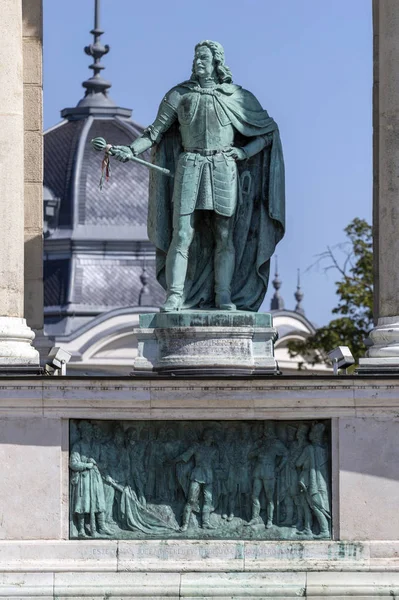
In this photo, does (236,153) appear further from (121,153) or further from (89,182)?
(89,182)

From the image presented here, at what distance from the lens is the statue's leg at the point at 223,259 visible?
90.0 ft

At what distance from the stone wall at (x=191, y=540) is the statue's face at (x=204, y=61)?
12.7 ft

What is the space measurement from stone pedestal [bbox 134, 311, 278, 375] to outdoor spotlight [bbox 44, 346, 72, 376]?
945 mm

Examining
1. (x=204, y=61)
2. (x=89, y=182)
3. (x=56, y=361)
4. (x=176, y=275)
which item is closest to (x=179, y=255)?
(x=176, y=275)

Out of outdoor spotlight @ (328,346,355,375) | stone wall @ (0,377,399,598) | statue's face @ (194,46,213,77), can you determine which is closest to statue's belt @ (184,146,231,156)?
statue's face @ (194,46,213,77)

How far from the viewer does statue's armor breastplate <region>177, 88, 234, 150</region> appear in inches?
1075

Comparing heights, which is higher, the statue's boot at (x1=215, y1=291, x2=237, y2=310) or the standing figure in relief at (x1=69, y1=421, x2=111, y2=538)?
the statue's boot at (x1=215, y1=291, x2=237, y2=310)

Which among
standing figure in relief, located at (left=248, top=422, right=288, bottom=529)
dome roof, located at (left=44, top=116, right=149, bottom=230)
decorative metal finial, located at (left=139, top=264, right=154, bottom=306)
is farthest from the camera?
decorative metal finial, located at (left=139, top=264, right=154, bottom=306)

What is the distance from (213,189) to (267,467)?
11.0 feet

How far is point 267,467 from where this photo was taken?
26.1 meters

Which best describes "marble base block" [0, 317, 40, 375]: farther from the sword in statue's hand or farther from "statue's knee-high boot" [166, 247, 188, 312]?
the sword in statue's hand

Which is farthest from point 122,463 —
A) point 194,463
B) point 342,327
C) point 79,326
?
point 79,326

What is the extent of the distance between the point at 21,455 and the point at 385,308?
4.37 m

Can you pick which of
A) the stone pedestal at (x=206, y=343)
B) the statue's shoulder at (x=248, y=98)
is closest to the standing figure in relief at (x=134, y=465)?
the stone pedestal at (x=206, y=343)
